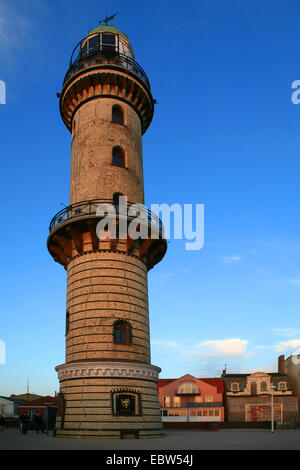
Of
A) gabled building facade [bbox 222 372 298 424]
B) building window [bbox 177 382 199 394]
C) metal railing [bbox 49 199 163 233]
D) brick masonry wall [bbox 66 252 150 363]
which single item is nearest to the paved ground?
brick masonry wall [bbox 66 252 150 363]

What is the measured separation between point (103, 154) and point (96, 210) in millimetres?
4755

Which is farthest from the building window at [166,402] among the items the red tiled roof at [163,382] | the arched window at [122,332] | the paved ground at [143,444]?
the arched window at [122,332]

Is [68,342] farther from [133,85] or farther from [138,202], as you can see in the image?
[133,85]

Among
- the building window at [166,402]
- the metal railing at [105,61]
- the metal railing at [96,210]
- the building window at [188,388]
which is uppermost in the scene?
the metal railing at [105,61]

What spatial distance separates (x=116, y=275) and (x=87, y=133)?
394 inches

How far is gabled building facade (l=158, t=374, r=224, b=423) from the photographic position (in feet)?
177

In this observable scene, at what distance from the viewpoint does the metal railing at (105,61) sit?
28266 millimetres

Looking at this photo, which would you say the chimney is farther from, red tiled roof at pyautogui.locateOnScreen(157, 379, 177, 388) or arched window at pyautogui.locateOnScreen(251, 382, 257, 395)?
red tiled roof at pyautogui.locateOnScreen(157, 379, 177, 388)

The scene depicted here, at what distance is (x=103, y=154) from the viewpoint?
1057 inches

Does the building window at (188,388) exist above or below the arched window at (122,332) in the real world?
below

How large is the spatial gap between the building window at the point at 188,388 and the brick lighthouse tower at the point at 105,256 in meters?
32.9

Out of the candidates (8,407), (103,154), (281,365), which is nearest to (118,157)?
(103,154)

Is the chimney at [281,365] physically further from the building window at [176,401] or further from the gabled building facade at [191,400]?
the building window at [176,401]

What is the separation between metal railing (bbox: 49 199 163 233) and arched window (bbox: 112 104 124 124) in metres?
6.41
